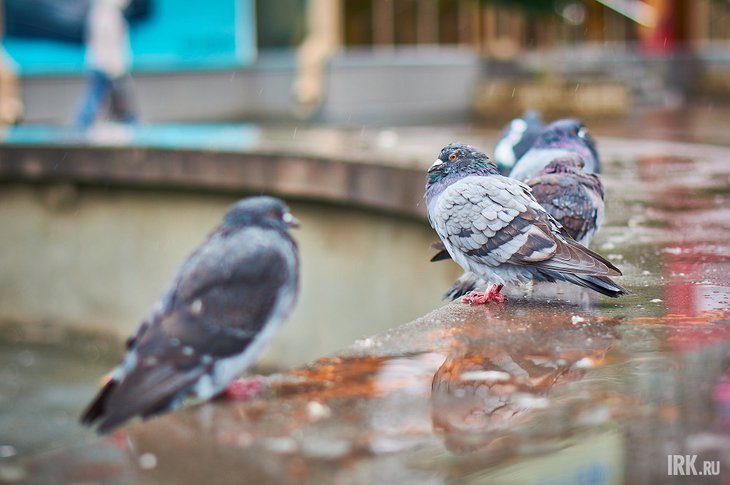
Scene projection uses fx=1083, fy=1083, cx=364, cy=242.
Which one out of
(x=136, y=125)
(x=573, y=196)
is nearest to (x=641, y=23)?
(x=136, y=125)

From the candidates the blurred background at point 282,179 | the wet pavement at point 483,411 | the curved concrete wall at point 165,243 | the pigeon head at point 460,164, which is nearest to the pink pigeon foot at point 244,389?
the wet pavement at point 483,411

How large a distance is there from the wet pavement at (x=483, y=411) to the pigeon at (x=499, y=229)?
184mm

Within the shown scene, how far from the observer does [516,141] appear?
5.83 metres

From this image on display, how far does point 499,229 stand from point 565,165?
86 centimetres

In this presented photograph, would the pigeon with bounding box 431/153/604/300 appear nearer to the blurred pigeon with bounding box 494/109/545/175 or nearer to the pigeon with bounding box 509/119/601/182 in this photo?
the pigeon with bounding box 509/119/601/182

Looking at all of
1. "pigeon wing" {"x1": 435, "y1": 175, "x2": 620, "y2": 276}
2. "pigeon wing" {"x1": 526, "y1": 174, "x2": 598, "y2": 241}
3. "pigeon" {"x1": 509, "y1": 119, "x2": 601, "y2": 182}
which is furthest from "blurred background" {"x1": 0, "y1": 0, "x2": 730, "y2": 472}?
"pigeon" {"x1": 509, "y1": 119, "x2": 601, "y2": 182}

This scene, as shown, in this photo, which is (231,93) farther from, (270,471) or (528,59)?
(270,471)

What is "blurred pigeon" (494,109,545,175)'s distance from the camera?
573 centimetres

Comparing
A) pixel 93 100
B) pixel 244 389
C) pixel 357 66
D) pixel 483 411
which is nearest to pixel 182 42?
pixel 357 66

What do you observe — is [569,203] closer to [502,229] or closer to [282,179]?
[502,229]

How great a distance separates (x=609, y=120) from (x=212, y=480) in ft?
53.2

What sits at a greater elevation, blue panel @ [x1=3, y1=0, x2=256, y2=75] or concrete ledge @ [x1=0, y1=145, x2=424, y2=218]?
blue panel @ [x1=3, y1=0, x2=256, y2=75]

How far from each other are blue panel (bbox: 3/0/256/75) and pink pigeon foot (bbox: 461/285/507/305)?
14.4 meters

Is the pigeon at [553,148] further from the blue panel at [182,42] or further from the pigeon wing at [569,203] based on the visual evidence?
the blue panel at [182,42]
